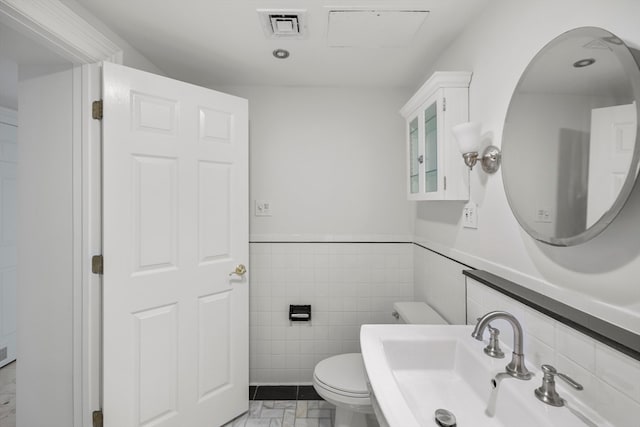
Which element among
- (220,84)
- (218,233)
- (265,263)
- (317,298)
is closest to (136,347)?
(218,233)

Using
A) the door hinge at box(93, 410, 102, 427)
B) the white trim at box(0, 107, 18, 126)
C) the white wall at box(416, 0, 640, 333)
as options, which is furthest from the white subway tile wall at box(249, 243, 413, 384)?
the white trim at box(0, 107, 18, 126)

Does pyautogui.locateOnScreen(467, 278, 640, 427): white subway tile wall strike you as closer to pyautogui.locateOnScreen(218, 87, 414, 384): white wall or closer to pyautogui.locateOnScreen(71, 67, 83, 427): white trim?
pyautogui.locateOnScreen(218, 87, 414, 384): white wall

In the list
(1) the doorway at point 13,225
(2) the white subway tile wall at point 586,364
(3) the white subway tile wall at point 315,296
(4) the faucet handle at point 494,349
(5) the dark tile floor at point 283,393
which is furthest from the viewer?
(3) the white subway tile wall at point 315,296

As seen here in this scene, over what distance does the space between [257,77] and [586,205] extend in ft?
6.51

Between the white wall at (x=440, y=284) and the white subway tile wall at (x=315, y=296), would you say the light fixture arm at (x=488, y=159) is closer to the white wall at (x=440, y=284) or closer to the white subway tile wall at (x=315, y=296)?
the white wall at (x=440, y=284)

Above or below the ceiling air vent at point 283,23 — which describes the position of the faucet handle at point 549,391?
below

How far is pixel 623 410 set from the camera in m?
0.67

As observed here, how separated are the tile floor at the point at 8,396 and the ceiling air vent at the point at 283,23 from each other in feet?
9.45

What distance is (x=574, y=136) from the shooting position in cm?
79

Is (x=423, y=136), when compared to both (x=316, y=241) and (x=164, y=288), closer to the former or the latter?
(x=316, y=241)

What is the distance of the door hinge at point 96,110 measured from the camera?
1.38m

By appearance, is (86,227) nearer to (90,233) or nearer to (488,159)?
(90,233)

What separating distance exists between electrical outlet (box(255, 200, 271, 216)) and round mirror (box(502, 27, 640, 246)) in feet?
5.19

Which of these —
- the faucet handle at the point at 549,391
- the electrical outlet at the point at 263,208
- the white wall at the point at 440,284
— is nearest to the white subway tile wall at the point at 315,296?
the white wall at the point at 440,284
